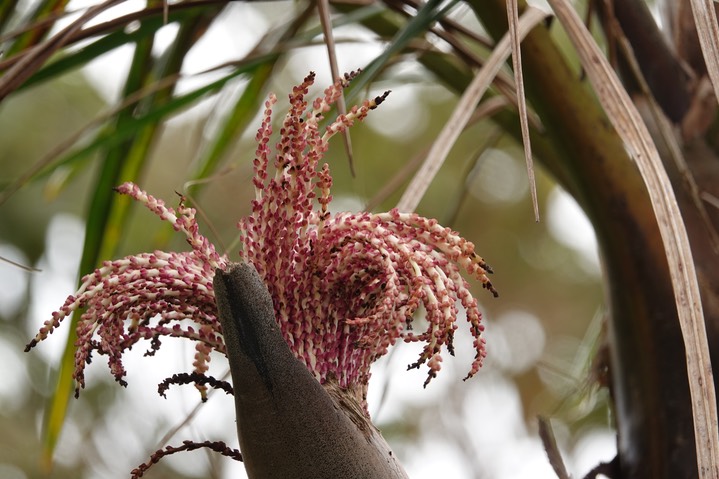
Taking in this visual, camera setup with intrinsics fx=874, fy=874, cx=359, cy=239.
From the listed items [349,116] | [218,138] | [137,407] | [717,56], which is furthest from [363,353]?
[137,407]

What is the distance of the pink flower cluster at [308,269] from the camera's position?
2.09 ft

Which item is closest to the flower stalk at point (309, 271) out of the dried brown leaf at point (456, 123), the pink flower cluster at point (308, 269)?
the pink flower cluster at point (308, 269)

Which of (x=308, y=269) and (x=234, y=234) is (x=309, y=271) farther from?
(x=234, y=234)

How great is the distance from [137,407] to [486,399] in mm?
1444

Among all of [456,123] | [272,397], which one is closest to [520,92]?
[456,123]

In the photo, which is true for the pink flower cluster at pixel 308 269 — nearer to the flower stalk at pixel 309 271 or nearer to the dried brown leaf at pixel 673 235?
the flower stalk at pixel 309 271

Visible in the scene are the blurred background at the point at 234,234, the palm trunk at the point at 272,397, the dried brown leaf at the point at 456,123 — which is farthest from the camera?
the blurred background at the point at 234,234

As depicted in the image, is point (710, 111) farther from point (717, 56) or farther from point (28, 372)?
point (28, 372)

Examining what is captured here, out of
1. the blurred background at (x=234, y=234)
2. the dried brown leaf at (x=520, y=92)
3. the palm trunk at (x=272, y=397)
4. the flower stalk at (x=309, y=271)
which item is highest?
the blurred background at (x=234, y=234)

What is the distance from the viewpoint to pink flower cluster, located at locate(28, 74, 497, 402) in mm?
636

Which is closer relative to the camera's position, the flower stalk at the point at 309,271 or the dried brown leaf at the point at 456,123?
the flower stalk at the point at 309,271

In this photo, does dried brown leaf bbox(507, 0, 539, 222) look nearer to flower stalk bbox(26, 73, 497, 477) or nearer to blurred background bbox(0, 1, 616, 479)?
flower stalk bbox(26, 73, 497, 477)

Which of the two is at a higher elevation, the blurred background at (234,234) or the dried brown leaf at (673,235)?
the blurred background at (234,234)

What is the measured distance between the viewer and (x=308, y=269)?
0.66 metres
